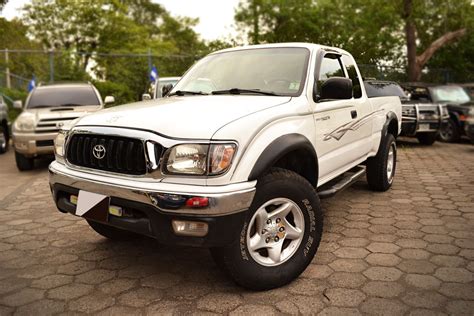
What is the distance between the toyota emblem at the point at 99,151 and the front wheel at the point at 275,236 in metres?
0.97

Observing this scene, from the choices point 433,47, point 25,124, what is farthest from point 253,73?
point 433,47

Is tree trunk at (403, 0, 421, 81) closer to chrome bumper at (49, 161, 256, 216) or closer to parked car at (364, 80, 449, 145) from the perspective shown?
parked car at (364, 80, 449, 145)

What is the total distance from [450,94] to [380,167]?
24.6 feet

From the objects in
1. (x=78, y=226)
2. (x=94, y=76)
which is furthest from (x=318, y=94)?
A: (x=94, y=76)

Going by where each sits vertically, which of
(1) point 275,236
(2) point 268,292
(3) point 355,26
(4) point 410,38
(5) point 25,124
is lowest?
(2) point 268,292

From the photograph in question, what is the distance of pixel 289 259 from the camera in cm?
285

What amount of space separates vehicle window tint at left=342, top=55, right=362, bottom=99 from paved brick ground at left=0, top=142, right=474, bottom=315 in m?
1.33

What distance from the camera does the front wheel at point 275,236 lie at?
8.49 ft

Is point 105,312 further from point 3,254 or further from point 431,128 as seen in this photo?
point 431,128

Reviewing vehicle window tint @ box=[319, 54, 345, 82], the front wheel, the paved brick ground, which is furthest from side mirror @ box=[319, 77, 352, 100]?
the paved brick ground

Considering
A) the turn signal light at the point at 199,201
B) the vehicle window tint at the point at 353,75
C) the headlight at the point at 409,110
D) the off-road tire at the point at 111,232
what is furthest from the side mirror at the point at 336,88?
the headlight at the point at 409,110

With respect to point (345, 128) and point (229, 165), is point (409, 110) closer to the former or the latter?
point (345, 128)

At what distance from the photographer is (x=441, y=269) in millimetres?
3078

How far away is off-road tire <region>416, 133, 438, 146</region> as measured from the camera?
33.7ft
